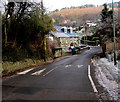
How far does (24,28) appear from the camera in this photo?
19.5 m

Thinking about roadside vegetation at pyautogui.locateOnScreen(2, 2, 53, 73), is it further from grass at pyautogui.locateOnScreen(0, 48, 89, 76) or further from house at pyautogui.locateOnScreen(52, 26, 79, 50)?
house at pyautogui.locateOnScreen(52, 26, 79, 50)

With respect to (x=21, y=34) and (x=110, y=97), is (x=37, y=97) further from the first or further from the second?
(x=21, y=34)

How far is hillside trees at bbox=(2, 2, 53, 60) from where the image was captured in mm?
17266

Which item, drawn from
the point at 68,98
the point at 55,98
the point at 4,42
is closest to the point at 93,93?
the point at 68,98

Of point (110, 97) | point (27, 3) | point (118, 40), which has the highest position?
point (27, 3)

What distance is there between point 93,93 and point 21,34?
581 inches

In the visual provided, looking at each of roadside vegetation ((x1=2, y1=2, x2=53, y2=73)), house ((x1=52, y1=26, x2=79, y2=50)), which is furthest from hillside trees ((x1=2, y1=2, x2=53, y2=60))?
house ((x1=52, y1=26, x2=79, y2=50))

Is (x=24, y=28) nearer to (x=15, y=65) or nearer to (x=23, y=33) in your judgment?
(x=23, y=33)

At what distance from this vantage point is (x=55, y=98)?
261 inches

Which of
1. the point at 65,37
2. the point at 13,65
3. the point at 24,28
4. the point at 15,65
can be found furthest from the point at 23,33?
the point at 65,37

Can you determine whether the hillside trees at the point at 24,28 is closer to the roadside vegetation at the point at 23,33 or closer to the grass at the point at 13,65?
the roadside vegetation at the point at 23,33

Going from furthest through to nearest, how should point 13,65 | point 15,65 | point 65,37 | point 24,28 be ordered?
1. point 65,37
2. point 24,28
3. point 15,65
4. point 13,65

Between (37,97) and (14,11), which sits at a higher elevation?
(14,11)

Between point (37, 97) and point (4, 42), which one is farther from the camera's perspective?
point (4, 42)
